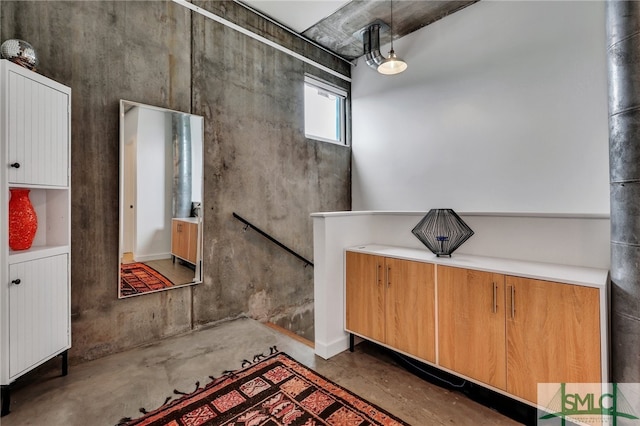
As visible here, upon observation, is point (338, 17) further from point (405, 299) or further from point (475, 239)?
point (405, 299)

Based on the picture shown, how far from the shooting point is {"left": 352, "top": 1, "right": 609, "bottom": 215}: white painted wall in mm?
2826

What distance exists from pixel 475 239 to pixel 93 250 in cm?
315

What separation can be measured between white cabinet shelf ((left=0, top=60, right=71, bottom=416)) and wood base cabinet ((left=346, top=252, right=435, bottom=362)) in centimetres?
219

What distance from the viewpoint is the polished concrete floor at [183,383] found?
5.75ft

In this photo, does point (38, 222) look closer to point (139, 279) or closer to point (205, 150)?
point (139, 279)

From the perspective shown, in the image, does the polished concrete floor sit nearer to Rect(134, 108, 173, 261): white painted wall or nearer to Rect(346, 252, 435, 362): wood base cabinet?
Rect(346, 252, 435, 362): wood base cabinet

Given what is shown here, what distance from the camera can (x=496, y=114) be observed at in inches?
133

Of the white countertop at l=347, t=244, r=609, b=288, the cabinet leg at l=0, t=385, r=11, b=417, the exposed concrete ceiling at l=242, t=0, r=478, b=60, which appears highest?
the exposed concrete ceiling at l=242, t=0, r=478, b=60

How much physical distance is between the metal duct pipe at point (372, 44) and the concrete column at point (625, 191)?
2753 millimetres

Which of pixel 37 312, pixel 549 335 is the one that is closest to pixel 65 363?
pixel 37 312

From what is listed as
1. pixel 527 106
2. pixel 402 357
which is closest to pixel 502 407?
pixel 402 357

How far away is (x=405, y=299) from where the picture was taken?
7.12 ft

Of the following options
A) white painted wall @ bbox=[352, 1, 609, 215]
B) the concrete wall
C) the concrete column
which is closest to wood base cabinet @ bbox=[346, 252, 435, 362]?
the concrete column

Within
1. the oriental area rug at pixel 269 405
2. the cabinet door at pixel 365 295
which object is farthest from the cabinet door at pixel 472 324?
the oriental area rug at pixel 269 405
